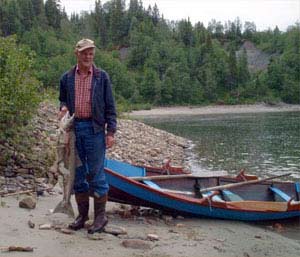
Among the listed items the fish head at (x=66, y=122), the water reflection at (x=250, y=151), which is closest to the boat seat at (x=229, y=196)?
the fish head at (x=66, y=122)

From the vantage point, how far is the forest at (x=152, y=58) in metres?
88.0

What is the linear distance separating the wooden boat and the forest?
58449 mm

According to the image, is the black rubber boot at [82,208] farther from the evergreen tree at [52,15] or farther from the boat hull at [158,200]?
the evergreen tree at [52,15]

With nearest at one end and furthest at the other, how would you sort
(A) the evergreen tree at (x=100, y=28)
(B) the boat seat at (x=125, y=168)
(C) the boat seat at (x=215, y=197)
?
(C) the boat seat at (x=215, y=197) < (B) the boat seat at (x=125, y=168) < (A) the evergreen tree at (x=100, y=28)

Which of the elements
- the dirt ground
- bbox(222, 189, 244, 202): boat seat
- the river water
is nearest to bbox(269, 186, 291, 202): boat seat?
the river water

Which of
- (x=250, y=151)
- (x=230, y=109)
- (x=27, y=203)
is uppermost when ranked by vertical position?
(x=27, y=203)

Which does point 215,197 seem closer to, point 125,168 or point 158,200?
point 158,200

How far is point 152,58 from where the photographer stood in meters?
101

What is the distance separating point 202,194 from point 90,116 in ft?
12.5

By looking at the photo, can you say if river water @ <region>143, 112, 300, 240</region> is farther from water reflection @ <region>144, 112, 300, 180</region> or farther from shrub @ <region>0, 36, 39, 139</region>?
shrub @ <region>0, 36, 39, 139</region>

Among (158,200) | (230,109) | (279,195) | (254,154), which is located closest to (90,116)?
(158,200)

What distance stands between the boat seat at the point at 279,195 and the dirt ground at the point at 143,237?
1379 millimetres

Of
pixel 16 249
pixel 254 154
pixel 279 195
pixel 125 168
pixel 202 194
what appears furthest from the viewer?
pixel 254 154

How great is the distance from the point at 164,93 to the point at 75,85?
266 ft
